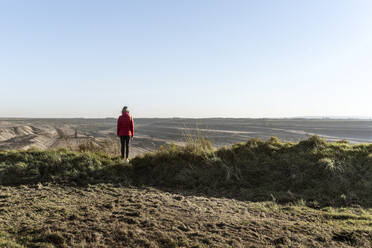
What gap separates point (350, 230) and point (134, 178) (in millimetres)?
5054

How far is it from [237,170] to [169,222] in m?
3.52

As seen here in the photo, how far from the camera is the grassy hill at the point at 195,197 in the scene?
3.50m

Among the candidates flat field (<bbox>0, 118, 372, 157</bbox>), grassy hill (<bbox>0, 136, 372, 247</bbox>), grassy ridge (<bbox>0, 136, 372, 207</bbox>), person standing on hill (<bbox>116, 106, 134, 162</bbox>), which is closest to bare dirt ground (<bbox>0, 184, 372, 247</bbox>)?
grassy hill (<bbox>0, 136, 372, 247</bbox>)

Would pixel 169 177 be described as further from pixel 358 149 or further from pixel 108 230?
pixel 358 149

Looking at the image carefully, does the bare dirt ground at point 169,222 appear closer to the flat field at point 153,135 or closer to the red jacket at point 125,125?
the red jacket at point 125,125

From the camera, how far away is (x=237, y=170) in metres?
7.00

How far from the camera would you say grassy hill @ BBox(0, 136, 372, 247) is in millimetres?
3505

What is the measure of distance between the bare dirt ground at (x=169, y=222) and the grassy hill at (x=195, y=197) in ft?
0.05

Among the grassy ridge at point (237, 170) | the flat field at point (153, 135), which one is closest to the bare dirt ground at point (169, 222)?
the grassy ridge at point (237, 170)

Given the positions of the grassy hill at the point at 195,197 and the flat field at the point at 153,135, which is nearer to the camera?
the grassy hill at the point at 195,197

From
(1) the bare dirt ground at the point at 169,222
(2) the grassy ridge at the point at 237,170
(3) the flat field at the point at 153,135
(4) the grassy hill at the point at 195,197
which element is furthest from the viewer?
(3) the flat field at the point at 153,135

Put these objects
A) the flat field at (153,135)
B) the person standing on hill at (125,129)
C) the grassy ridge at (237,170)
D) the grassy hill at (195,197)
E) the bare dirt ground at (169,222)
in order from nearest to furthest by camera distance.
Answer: the bare dirt ground at (169,222)
the grassy hill at (195,197)
the grassy ridge at (237,170)
the person standing on hill at (125,129)
the flat field at (153,135)

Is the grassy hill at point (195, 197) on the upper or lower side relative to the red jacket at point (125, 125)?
lower

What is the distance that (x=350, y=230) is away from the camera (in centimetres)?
393
